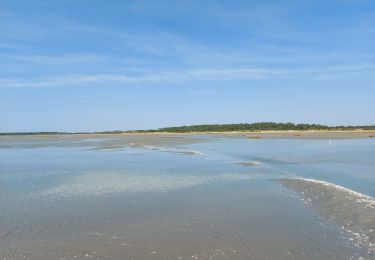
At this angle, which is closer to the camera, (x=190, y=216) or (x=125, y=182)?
(x=190, y=216)

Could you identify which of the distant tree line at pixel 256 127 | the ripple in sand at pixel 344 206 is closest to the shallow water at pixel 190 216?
the ripple in sand at pixel 344 206

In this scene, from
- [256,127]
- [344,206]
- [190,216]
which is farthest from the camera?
[256,127]

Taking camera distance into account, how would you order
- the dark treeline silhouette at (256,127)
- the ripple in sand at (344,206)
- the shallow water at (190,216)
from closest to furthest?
the shallow water at (190,216) < the ripple in sand at (344,206) < the dark treeline silhouette at (256,127)

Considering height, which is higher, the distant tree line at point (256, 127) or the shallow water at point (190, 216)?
the distant tree line at point (256, 127)

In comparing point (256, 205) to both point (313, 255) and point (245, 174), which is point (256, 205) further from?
point (245, 174)

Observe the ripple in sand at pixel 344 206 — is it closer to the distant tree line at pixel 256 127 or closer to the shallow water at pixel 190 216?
the shallow water at pixel 190 216

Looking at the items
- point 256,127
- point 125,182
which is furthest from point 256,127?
point 125,182

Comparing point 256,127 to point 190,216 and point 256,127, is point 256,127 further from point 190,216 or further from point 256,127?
point 190,216

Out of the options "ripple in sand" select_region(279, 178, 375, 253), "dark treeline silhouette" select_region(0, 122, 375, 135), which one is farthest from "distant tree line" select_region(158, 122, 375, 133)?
"ripple in sand" select_region(279, 178, 375, 253)

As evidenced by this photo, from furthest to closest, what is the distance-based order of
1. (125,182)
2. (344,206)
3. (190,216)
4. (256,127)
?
(256,127)
(125,182)
(344,206)
(190,216)

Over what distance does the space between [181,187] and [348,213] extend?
562 centimetres

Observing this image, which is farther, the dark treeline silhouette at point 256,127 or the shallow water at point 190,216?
the dark treeline silhouette at point 256,127

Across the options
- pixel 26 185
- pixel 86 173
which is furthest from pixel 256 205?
pixel 86 173

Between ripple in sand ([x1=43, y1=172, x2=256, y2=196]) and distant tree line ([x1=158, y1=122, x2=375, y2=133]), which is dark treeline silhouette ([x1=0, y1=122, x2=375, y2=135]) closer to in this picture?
distant tree line ([x1=158, y1=122, x2=375, y2=133])
